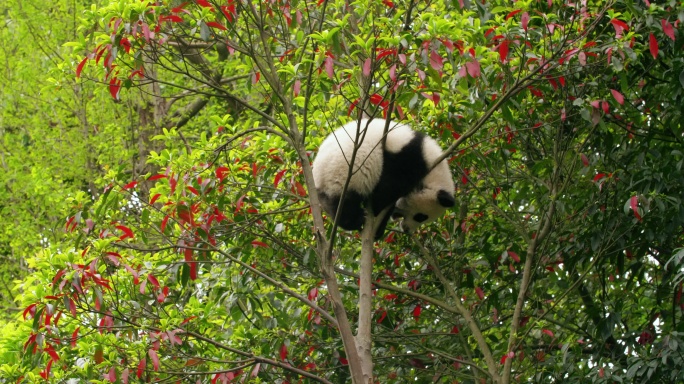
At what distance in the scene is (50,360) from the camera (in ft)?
14.1

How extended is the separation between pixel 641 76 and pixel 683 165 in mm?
713

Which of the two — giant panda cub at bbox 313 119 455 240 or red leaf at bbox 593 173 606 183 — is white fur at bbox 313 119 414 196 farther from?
red leaf at bbox 593 173 606 183

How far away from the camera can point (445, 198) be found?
208 inches

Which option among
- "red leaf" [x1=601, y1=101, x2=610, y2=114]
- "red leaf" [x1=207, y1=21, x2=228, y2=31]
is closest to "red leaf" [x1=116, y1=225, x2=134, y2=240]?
"red leaf" [x1=207, y1=21, x2=228, y2=31]

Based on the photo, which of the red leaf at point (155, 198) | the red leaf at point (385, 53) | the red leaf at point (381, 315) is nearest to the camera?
the red leaf at point (385, 53)

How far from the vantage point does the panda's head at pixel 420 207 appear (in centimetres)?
543

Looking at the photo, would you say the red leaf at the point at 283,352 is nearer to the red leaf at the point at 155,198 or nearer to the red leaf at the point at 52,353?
the red leaf at the point at 155,198

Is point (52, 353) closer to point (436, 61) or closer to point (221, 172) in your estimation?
point (221, 172)

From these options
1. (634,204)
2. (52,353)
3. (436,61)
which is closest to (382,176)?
(634,204)

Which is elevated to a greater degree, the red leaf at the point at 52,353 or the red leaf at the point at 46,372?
the red leaf at the point at 52,353

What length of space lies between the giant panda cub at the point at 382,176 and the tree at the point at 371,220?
0.53ft

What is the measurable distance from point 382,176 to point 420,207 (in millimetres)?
356

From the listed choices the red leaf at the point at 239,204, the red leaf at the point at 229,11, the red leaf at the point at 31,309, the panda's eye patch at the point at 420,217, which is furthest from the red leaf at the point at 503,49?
the red leaf at the point at 31,309

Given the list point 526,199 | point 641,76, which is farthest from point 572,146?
point 526,199
